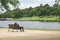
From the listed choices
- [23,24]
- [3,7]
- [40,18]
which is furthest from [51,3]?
[3,7]

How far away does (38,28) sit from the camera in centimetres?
907

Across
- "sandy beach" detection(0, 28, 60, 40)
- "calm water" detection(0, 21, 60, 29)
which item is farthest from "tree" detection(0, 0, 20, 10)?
"sandy beach" detection(0, 28, 60, 40)

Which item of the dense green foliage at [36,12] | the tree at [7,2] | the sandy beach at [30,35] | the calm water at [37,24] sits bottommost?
the sandy beach at [30,35]

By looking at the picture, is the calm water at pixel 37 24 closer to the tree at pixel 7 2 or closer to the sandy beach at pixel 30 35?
the sandy beach at pixel 30 35

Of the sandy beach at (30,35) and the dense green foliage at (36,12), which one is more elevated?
the dense green foliage at (36,12)

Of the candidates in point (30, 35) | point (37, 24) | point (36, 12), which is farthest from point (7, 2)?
point (30, 35)

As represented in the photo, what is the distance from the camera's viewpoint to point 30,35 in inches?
343

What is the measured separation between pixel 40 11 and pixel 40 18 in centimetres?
33

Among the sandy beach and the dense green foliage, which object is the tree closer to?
the dense green foliage

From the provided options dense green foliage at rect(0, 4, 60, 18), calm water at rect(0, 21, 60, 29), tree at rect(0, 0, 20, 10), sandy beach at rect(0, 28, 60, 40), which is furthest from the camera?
tree at rect(0, 0, 20, 10)

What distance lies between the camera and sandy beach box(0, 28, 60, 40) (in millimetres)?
8148

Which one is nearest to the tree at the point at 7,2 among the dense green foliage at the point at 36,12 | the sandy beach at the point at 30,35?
the dense green foliage at the point at 36,12

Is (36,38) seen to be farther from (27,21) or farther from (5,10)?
(5,10)

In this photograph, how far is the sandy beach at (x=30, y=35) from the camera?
8.15m
